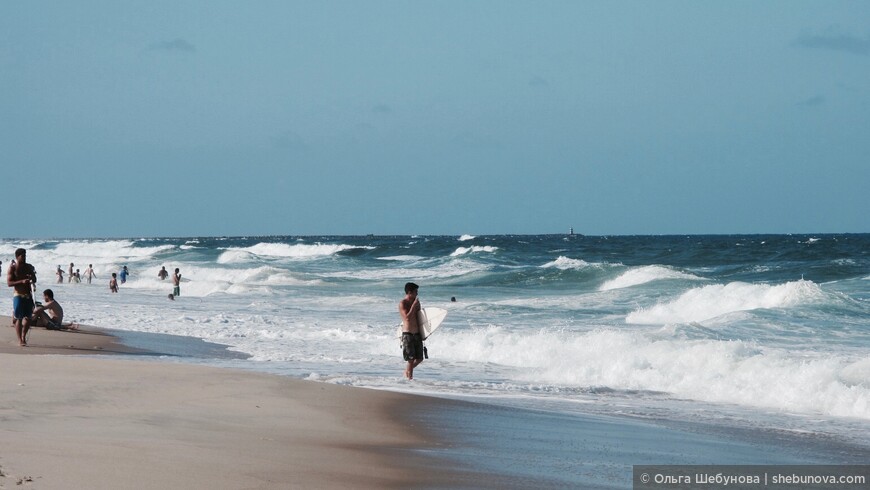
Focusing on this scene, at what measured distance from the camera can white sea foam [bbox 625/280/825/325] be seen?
85.6ft

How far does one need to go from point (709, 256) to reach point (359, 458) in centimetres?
5198

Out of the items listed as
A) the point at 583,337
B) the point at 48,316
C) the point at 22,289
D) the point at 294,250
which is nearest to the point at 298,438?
the point at 22,289

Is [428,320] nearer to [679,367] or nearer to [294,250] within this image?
[679,367]

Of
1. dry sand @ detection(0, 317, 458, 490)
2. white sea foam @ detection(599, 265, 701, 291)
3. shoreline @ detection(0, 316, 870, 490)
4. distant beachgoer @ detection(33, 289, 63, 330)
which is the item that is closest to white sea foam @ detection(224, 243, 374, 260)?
white sea foam @ detection(599, 265, 701, 291)

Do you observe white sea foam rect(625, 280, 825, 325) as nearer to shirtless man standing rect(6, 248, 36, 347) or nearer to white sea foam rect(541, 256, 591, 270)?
white sea foam rect(541, 256, 591, 270)

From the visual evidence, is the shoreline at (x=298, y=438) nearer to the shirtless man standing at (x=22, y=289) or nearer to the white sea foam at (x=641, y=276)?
the shirtless man standing at (x=22, y=289)

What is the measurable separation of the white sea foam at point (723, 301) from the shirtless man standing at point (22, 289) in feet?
48.9

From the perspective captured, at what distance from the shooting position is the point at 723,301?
29.3 m

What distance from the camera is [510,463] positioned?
24.4 feet

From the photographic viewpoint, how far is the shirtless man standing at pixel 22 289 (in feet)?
47.9

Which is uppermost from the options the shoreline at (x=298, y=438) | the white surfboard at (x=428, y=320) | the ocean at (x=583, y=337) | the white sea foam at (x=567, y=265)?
the white surfboard at (x=428, y=320)

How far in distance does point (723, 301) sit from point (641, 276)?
34.9 ft

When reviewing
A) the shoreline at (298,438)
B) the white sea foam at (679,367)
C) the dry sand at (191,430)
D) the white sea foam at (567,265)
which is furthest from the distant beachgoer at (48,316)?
the white sea foam at (567,265)

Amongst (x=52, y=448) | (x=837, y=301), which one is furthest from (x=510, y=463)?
(x=837, y=301)
